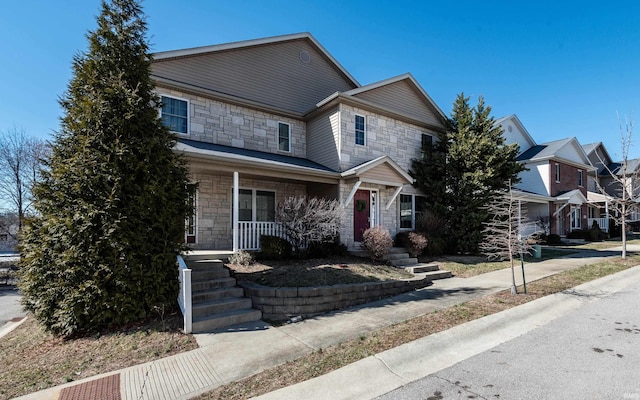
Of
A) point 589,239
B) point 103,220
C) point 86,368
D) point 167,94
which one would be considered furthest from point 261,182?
point 589,239

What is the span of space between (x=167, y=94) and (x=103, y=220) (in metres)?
7.15

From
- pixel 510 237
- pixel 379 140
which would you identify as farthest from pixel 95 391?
pixel 379 140

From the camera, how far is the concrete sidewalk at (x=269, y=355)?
3.54 metres

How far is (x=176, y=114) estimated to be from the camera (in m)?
11.0

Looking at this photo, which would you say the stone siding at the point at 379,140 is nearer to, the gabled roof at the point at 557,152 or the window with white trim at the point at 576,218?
the gabled roof at the point at 557,152

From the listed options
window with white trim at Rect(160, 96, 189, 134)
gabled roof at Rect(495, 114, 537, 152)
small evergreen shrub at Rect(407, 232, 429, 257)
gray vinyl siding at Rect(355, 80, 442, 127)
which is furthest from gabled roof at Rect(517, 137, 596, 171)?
window with white trim at Rect(160, 96, 189, 134)

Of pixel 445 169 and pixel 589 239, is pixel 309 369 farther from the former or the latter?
pixel 589 239

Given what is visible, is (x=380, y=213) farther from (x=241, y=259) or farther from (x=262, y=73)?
(x=262, y=73)

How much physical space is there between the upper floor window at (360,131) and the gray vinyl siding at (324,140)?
1.03 m

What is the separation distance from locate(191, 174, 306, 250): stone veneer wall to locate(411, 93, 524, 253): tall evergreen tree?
881cm

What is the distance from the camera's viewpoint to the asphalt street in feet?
10.7

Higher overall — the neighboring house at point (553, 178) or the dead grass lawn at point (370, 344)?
the neighboring house at point (553, 178)

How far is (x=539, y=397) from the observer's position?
317cm

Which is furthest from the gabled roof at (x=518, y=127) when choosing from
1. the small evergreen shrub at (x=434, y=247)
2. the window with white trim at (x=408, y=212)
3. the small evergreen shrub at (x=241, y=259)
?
the small evergreen shrub at (x=241, y=259)
